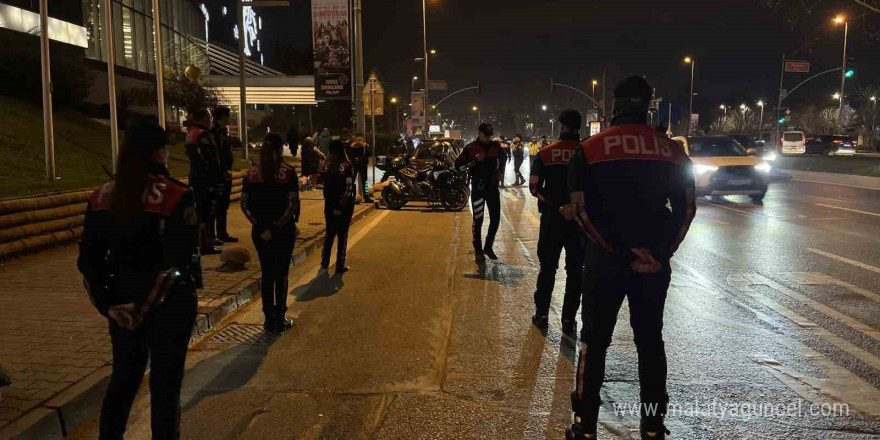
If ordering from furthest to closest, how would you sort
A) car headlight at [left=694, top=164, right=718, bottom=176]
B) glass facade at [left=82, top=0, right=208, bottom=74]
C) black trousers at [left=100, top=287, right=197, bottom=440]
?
glass facade at [left=82, top=0, right=208, bottom=74] < car headlight at [left=694, top=164, right=718, bottom=176] < black trousers at [left=100, top=287, right=197, bottom=440]

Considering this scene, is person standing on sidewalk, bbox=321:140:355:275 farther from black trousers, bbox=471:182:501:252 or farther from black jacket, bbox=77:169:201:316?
black jacket, bbox=77:169:201:316

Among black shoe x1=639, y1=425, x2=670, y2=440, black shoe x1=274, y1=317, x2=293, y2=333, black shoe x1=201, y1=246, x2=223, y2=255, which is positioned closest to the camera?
black shoe x1=639, y1=425, x2=670, y2=440

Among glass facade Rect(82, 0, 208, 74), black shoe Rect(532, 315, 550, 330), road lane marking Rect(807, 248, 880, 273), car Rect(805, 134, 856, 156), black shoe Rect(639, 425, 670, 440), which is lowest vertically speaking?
black shoe Rect(532, 315, 550, 330)

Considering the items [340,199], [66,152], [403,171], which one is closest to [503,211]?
[403,171]

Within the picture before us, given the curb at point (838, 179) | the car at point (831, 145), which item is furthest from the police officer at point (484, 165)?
the car at point (831, 145)

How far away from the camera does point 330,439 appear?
3.66 meters

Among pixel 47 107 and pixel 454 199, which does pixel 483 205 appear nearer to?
pixel 454 199

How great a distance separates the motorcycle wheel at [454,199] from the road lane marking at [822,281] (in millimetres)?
9025

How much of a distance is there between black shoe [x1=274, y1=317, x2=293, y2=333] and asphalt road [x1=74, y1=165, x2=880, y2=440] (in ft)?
0.31

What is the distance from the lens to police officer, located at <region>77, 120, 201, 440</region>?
2.91 m

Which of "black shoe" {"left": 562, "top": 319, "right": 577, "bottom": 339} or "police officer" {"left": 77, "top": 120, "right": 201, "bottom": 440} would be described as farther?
"black shoe" {"left": 562, "top": 319, "right": 577, "bottom": 339}

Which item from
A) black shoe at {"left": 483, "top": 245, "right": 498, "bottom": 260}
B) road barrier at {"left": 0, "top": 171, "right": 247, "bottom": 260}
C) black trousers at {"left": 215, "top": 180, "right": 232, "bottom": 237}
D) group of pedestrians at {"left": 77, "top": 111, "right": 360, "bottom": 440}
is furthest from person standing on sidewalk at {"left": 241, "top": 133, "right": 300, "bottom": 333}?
road barrier at {"left": 0, "top": 171, "right": 247, "bottom": 260}

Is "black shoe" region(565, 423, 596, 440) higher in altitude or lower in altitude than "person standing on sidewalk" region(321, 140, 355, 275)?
lower

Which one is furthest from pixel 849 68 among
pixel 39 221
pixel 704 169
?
pixel 39 221
